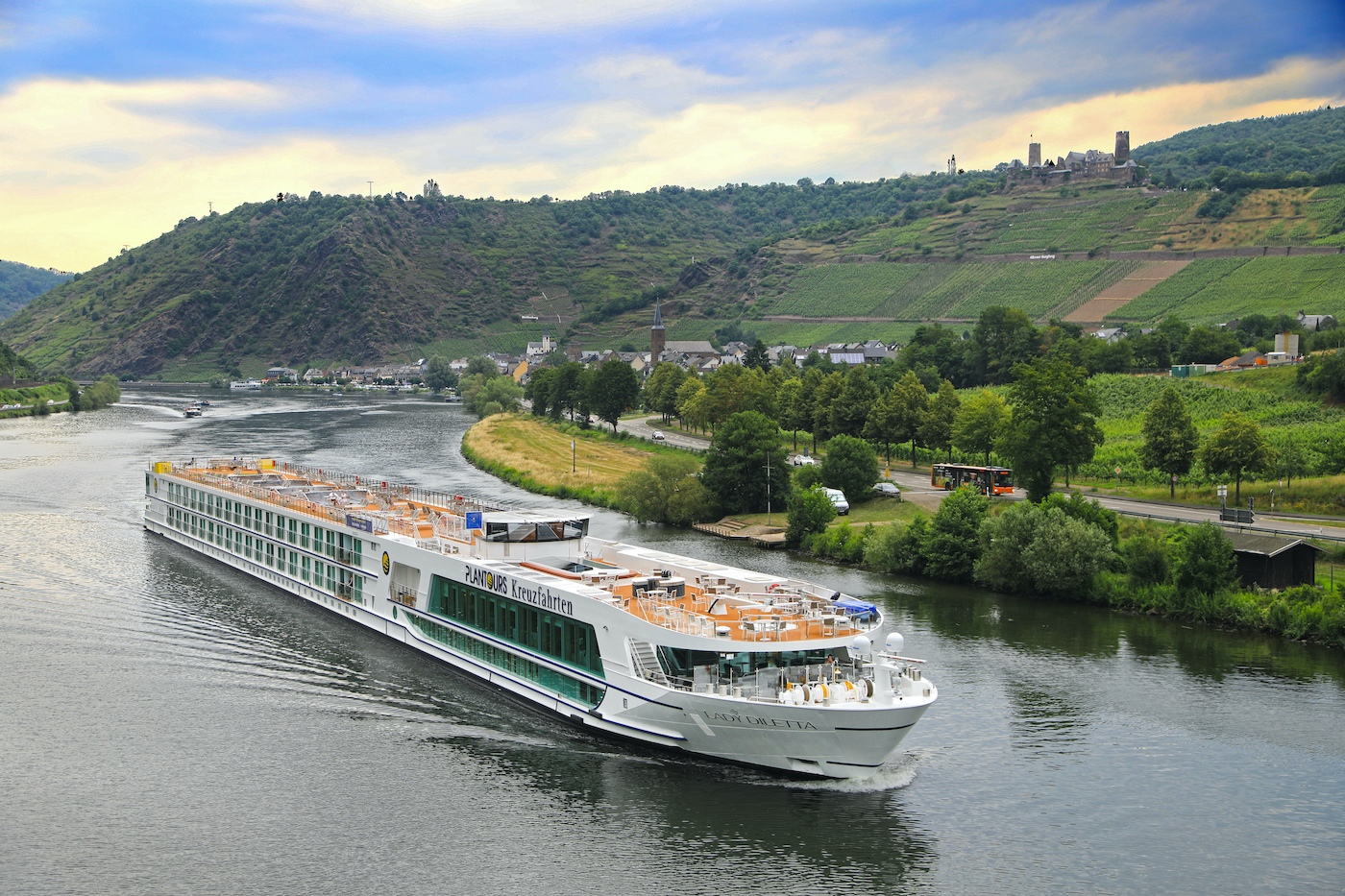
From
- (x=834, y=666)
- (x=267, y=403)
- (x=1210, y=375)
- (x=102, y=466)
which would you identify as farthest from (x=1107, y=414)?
(x=267, y=403)

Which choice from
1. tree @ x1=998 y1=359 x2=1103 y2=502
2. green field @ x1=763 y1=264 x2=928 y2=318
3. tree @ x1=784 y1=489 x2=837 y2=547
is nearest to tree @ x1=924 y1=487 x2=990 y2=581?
tree @ x1=998 y1=359 x2=1103 y2=502

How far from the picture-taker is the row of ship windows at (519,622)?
1080 inches

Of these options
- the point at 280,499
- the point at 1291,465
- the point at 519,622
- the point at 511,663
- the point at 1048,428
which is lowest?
the point at 511,663

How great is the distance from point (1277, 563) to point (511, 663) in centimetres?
2725

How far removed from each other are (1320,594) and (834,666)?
21785 mm

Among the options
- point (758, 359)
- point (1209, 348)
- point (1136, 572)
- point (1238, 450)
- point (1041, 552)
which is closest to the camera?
point (1136, 572)

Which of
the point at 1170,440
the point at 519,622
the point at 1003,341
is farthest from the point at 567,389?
the point at 519,622

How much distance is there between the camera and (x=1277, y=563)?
3847 centimetres

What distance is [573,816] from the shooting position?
23250mm

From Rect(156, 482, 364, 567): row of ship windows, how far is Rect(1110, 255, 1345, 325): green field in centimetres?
10590

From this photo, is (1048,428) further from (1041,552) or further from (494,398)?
(494,398)

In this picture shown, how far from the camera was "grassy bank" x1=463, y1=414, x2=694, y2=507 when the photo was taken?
7300cm

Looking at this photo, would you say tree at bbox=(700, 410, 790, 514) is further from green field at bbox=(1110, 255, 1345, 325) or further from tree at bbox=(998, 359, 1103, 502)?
green field at bbox=(1110, 255, 1345, 325)

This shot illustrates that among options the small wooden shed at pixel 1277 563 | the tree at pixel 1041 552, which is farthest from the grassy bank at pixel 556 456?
the small wooden shed at pixel 1277 563
